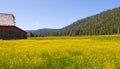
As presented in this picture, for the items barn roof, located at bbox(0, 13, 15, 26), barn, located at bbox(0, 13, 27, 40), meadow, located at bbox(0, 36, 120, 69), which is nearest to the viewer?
meadow, located at bbox(0, 36, 120, 69)

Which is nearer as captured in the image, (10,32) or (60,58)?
(60,58)

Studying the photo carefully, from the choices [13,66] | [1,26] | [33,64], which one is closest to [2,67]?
[13,66]

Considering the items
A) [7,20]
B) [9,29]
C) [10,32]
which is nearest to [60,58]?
[9,29]

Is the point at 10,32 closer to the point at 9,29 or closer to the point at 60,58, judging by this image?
the point at 9,29

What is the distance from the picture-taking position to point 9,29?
77.9 meters

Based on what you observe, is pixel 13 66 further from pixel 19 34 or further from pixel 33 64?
pixel 19 34

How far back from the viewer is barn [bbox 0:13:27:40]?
77312 millimetres

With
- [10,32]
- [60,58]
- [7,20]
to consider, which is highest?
[7,20]

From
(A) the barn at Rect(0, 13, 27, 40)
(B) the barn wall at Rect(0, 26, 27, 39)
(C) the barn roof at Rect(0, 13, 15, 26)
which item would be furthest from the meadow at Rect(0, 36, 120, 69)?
(C) the barn roof at Rect(0, 13, 15, 26)

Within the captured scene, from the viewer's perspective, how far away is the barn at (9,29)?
77.3 metres

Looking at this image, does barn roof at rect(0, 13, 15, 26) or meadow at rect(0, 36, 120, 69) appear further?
barn roof at rect(0, 13, 15, 26)

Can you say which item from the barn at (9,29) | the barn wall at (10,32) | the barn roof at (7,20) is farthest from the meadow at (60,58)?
the barn roof at (7,20)

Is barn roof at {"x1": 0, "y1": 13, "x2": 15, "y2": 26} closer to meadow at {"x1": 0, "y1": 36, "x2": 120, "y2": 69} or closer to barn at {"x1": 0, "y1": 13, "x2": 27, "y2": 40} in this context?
barn at {"x1": 0, "y1": 13, "x2": 27, "y2": 40}

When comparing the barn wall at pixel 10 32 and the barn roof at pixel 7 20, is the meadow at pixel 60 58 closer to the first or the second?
the barn wall at pixel 10 32
